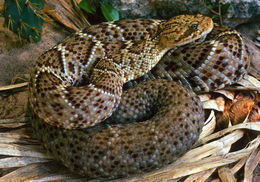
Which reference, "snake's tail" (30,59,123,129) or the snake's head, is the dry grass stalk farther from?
the snake's head

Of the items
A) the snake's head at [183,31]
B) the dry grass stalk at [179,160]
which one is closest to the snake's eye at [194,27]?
the snake's head at [183,31]

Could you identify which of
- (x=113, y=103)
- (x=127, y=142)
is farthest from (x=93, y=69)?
(x=127, y=142)

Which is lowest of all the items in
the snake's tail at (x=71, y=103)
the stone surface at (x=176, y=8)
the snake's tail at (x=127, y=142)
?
the snake's tail at (x=127, y=142)

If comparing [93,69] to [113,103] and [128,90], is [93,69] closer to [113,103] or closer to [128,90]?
[128,90]

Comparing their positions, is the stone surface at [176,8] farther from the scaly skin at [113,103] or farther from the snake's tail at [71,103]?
the snake's tail at [71,103]

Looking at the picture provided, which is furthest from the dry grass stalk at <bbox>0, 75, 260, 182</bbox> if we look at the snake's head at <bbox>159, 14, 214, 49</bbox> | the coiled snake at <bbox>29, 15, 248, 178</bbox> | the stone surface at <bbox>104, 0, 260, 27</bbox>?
the stone surface at <bbox>104, 0, 260, 27</bbox>

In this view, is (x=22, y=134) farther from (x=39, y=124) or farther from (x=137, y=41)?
(x=137, y=41)

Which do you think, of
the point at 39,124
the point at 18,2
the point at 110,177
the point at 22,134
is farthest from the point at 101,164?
the point at 18,2

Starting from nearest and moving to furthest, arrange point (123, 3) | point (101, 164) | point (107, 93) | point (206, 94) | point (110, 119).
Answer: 1. point (101, 164)
2. point (107, 93)
3. point (110, 119)
4. point (206, 94)
5. point (123, 3)
